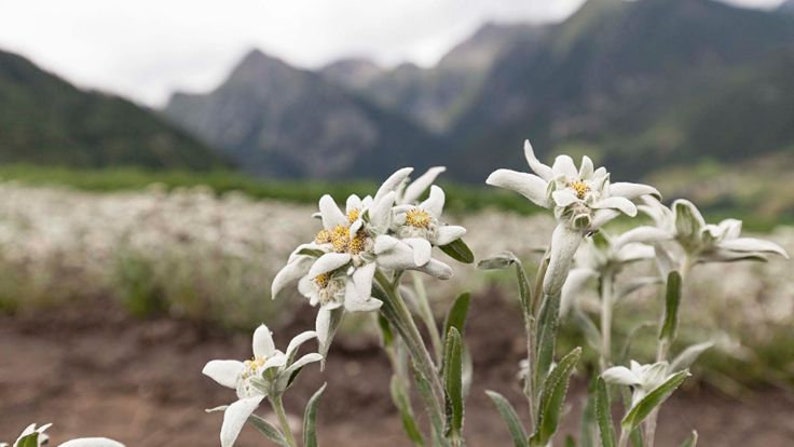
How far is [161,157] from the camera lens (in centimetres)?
6981

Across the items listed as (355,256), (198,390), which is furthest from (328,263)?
(198,390)

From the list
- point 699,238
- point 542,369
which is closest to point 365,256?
point 542,369

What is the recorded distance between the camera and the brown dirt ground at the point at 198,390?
10.5ft

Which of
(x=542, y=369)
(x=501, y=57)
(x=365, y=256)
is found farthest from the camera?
(x=501, y=57)

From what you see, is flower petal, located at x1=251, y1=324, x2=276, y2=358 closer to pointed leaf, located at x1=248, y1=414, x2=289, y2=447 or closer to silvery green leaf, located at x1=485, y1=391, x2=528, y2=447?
pointed leaf, located at x1=248, y1=414, x2=289, y2=447

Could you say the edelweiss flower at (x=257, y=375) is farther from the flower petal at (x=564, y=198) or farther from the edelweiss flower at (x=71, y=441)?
the flower petal at (x=564, y=198)

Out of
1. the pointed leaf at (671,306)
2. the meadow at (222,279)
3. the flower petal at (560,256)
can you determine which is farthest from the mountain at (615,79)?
the flower petal at (560,256)

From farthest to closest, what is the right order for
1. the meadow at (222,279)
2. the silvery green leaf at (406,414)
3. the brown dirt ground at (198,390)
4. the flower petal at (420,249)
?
1. the meadow at (222,279)
2. the brown dirt ground at (198,390)
3. the silvery green leaf at (406,414)
4. the flower petal at (420,249)

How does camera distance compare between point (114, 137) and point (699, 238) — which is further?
point (114, 137)

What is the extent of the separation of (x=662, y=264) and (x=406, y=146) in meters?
152

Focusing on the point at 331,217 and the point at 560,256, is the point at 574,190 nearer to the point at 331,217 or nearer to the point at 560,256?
the point at 560,256

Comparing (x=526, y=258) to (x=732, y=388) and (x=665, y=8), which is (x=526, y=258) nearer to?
(x=732, y=388)

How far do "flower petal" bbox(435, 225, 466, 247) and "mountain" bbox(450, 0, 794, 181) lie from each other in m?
116

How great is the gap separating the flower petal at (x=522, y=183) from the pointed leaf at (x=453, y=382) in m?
0.21
